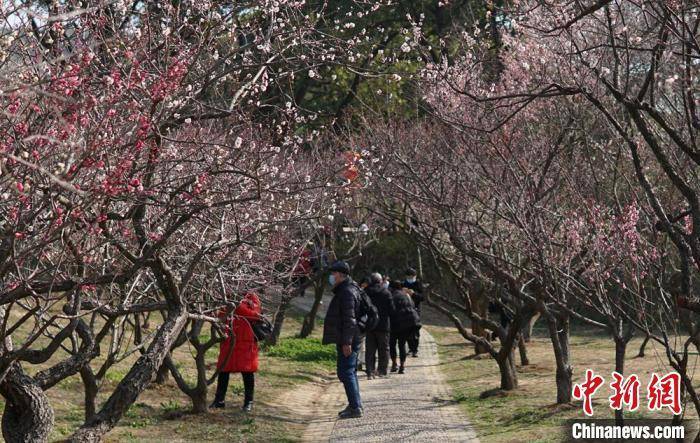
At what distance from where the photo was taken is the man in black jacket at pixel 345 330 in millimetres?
12391

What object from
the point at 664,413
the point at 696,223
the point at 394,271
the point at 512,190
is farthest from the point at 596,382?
the point at 394,271

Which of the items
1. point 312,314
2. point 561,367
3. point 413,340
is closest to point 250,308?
point 561,367

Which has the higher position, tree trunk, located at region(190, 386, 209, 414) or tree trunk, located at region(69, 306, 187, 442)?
tree trunk, located at region(69, 306, 187, 442)

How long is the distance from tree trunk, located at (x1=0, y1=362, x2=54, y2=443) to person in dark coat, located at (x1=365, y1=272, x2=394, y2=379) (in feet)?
33.4

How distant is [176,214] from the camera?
793 centimetres

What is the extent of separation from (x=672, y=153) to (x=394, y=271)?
2498 centimetres

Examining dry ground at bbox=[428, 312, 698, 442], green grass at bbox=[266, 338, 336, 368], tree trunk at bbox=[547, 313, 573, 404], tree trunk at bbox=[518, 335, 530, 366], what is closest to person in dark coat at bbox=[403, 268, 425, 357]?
dry ground at bbox=[428, 312, 698, 442]

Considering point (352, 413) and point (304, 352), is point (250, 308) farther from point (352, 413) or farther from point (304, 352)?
point (304, 352)

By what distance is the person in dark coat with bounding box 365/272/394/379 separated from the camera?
57.5 feet

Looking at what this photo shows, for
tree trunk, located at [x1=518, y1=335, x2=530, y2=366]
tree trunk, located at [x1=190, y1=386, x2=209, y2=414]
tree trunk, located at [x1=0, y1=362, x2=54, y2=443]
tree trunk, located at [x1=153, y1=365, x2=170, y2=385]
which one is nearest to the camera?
tree trunk, located at [x1=0, y1=362, x2=54, y2=443]

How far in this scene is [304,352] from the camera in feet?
70.4

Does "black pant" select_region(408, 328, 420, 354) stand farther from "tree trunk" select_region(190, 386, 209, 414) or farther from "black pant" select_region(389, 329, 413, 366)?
"tree trunk" select_region(190, 386, 209, 414)

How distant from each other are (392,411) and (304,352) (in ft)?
28.4

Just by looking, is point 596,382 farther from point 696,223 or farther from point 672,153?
point 696,223
